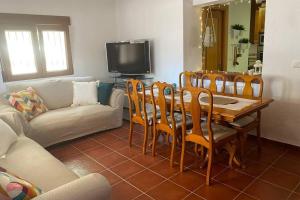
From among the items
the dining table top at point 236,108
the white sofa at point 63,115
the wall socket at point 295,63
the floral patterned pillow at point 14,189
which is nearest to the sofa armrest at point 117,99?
the white sofa at point 63,115

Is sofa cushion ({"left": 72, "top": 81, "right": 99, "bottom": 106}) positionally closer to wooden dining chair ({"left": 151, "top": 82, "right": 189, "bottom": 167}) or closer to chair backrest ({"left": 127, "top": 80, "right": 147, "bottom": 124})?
chair backrest ({"left": 127, "top": 80, "right": 147, "bottom": 124})

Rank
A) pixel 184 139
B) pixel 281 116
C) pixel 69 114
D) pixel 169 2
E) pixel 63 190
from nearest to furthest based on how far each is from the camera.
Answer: pixel 63 190, pixel 184 139, pixel 281 116, pixel 69 114, pixel 169 2

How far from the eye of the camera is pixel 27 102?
10.8 feet

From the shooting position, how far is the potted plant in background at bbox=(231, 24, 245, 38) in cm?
489

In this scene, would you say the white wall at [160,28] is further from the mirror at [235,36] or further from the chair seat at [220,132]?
the chair seat at [220,132]

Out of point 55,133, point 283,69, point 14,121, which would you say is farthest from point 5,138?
point 283,69

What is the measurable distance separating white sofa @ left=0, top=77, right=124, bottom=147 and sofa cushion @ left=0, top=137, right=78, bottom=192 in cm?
73

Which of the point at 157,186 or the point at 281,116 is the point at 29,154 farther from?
the point at 281,116

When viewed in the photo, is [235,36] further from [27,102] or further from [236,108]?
[27,102]

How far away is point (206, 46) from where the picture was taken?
4090 mm

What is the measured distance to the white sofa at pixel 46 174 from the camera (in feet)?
4.17

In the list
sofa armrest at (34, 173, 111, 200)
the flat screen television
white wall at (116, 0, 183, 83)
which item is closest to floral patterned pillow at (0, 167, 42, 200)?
sofa armrest at (34, 173, 111, 200)

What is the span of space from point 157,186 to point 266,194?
1002mm

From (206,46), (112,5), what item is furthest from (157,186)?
(112,5)
